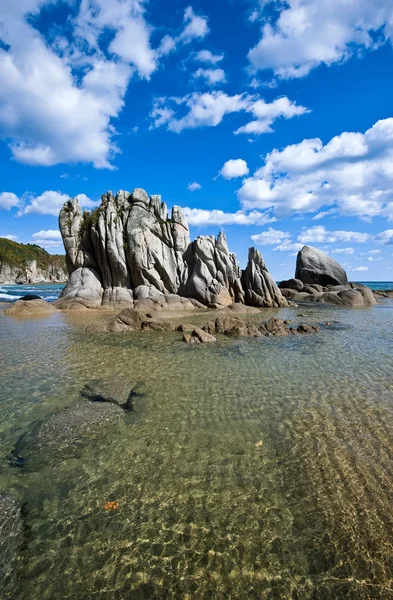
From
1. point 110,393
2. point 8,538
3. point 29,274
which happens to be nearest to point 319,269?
point 110,393

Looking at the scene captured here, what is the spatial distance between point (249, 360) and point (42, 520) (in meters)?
9.84

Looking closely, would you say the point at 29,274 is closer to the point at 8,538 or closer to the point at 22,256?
the point at 22,256

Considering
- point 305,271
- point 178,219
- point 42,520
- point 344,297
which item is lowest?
point 42,520

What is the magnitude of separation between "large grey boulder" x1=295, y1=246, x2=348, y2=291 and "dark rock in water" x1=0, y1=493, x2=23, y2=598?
58727 mm

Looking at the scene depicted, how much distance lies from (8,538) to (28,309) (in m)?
30.0

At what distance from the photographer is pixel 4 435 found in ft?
23.0

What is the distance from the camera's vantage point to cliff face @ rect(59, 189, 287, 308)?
39906 mm

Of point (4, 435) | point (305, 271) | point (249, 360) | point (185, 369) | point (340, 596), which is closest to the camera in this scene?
point (340, 596)

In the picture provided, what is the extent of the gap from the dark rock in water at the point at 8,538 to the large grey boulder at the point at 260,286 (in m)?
36.3

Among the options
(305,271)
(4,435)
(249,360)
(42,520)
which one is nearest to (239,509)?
(42,520)

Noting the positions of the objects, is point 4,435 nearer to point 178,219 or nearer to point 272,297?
point 272,297

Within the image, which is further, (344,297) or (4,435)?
(344,297)

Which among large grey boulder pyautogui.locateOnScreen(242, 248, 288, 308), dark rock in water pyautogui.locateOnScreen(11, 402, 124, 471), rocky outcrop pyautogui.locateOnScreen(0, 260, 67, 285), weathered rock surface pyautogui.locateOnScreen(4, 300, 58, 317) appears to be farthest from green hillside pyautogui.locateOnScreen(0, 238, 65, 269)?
dark rock in water pyautogui.locateOnScreen(11, 402, 124, 471)

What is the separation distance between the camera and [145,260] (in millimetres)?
41312
